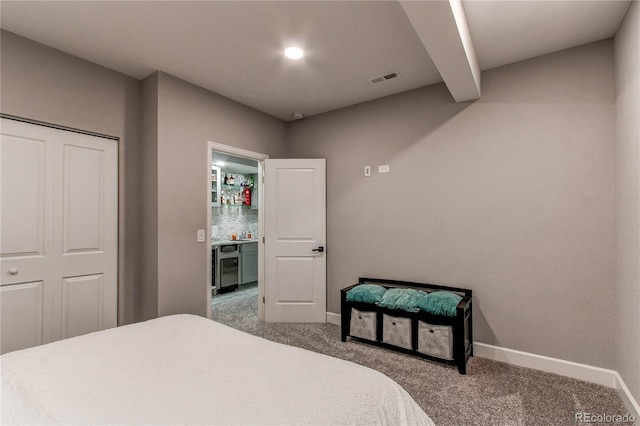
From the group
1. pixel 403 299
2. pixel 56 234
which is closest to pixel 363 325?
pixel 403 299

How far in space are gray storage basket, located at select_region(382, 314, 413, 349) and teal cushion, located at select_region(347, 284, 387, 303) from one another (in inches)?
7.3

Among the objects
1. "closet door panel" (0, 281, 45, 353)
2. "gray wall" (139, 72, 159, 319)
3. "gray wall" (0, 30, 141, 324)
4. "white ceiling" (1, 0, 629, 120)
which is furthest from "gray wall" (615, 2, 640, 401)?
"closet door panel" (0, 281, 45, 353)

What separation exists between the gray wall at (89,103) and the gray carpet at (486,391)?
1863 millimetres

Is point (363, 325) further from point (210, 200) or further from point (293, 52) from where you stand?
point (293, 52)

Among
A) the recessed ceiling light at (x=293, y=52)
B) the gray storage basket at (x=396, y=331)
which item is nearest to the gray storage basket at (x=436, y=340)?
the gray storage basket at (x=396, y=331)

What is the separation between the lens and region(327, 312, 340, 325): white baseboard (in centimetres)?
378

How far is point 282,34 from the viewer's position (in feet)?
7.65

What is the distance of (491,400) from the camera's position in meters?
2.14

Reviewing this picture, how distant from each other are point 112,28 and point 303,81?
160 centimetres

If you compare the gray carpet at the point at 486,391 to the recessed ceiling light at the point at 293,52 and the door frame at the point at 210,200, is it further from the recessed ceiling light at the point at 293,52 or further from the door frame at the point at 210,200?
the recessed ceiling light at the point at 293,52

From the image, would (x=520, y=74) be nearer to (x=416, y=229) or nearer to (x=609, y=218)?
(x=609, y=218)

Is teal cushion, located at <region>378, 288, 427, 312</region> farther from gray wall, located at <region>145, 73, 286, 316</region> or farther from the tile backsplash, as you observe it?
the tile backsplash

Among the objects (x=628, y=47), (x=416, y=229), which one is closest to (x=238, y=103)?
(x=416, y=229)

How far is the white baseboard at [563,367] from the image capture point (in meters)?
2.11
